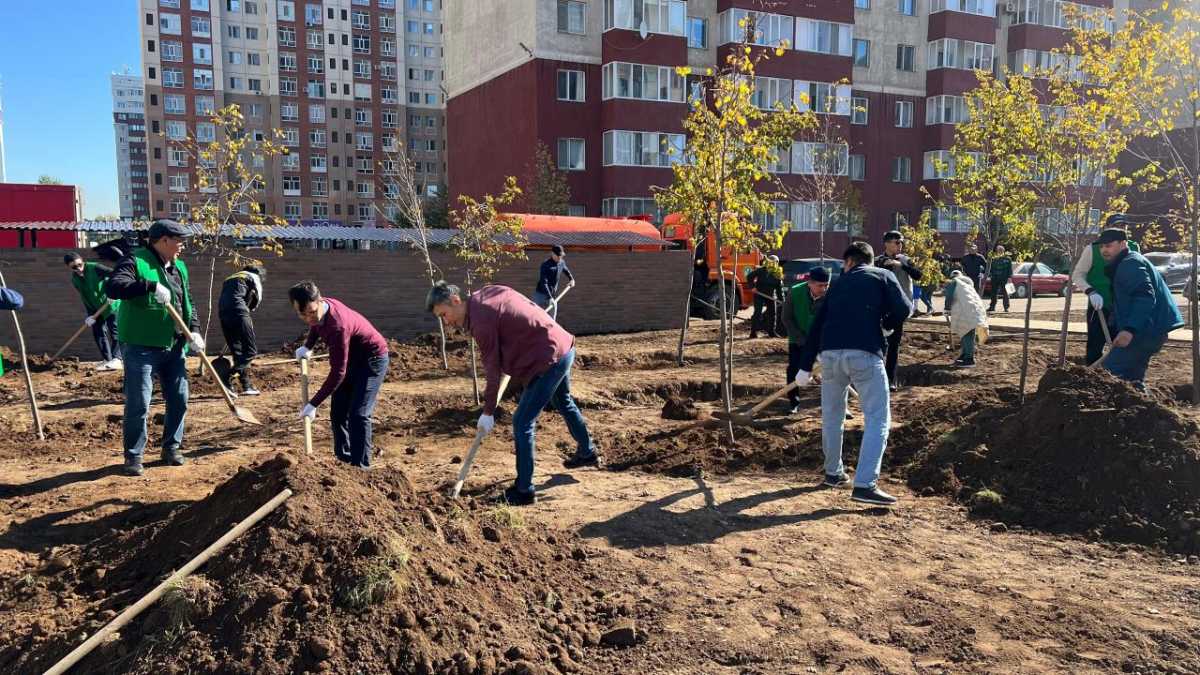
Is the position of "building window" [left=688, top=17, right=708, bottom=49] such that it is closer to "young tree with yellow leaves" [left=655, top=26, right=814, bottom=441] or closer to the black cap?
"young tree with yellow leaves" [left=655, top=26, right=814, bottom=441]

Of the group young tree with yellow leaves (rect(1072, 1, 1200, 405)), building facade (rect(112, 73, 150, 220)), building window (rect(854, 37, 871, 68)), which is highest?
building facade (rect(112, 73, 150, 220))

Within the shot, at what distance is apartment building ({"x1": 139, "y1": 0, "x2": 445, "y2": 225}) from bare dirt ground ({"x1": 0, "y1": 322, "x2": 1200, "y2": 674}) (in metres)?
67.7

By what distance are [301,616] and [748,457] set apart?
3915 millimetres

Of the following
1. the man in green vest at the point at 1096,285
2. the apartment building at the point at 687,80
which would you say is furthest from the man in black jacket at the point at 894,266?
the apartment building at the point at 687,80

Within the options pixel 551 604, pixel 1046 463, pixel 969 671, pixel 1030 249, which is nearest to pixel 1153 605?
pixel 969 671

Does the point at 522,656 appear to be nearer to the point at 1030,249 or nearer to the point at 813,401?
the point at 813,401

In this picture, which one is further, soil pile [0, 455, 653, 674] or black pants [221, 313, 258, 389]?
black pants [221, 313, 258, 389]

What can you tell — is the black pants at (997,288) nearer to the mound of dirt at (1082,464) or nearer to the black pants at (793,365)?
the black pants at (793,365)

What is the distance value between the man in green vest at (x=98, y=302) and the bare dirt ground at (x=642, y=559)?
11.3 ft

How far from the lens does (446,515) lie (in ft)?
13.6

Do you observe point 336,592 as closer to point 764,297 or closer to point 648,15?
point 764,297

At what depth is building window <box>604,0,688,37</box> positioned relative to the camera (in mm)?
30156

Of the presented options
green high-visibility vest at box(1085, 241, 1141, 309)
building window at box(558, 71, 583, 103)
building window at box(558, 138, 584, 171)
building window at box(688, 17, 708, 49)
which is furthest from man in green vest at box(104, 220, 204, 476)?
building window at box(688, 17, 708, 49)

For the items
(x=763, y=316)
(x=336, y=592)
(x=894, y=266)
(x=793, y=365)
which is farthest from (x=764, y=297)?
(x=336, y=592)
